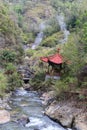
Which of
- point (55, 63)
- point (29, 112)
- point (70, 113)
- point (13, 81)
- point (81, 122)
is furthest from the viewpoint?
point (13, 81)

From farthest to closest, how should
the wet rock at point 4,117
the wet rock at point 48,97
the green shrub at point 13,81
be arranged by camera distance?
the green shrub at point 13,81 → the wet rock at point 48,97 → the wet rock at point 4,117

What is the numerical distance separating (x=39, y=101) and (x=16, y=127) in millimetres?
9397

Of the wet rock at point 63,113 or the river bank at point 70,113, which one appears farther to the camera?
the wet rock at point 63,113

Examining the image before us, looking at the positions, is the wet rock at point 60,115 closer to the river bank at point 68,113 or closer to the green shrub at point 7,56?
the river bank at point 68,113

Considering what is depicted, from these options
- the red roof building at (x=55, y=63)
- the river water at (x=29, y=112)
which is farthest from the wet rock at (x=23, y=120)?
the red roof building at (x=55, y=63)

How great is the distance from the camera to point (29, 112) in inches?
1023

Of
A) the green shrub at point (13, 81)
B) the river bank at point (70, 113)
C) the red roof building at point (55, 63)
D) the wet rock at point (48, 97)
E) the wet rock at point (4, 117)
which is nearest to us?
the river bank at point (70, 113)

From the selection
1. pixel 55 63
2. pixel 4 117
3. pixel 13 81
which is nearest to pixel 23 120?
pixel 4 117

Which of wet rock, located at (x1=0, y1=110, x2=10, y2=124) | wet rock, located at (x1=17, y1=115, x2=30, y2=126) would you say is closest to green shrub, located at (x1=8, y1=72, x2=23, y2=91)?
wet rock, located at (x1=0, y1=110, x2=10, y2=124)

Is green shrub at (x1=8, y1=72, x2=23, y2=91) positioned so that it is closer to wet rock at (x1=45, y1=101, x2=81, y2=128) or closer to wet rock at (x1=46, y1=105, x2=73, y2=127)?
wet rock at (x1=45, y1=101, x2=81, y2=128)

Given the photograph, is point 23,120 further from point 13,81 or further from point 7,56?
point 7,56

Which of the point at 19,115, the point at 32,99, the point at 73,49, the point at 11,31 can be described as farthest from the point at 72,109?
the point at 11,31

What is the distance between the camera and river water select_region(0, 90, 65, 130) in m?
21.7

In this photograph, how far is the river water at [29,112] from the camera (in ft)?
71.2
